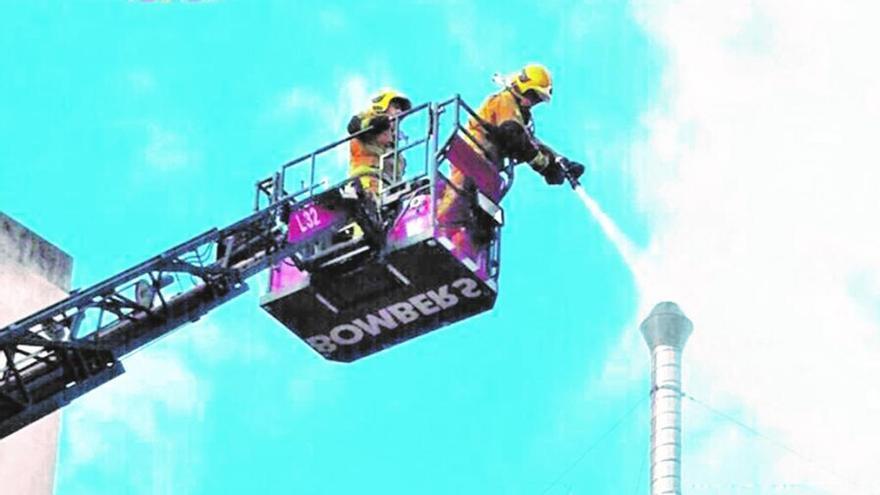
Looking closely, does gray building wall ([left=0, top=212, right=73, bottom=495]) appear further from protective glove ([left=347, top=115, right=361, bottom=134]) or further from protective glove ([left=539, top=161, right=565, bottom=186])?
protective glove ([left=539, top=161, right=565, bottom=186])

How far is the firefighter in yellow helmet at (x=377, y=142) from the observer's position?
2208cm

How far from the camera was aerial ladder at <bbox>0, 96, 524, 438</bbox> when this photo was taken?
20922mm

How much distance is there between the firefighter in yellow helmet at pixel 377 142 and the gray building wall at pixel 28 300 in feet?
20.5

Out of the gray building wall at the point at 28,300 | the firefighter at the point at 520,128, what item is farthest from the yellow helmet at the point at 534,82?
the gray building wall at the point at 28,300

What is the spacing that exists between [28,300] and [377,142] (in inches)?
266

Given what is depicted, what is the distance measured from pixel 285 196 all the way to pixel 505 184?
2.24m

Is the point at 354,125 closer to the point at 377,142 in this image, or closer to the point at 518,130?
the point at 377,142

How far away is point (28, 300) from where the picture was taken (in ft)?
89.3

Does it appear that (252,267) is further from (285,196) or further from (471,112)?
(471,112)

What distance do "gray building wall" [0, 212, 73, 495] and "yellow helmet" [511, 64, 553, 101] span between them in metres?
7.97

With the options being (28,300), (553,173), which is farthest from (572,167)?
(28,300)

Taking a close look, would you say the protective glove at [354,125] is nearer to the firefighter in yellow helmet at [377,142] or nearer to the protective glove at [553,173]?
the firefighter in yellow helmet at [377,142]

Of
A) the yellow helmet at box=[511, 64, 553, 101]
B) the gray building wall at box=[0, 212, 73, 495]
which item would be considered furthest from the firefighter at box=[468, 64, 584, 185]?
the gray building wall at box=[0, 212, 73, 495]

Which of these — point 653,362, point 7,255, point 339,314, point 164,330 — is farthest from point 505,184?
point 653,362
